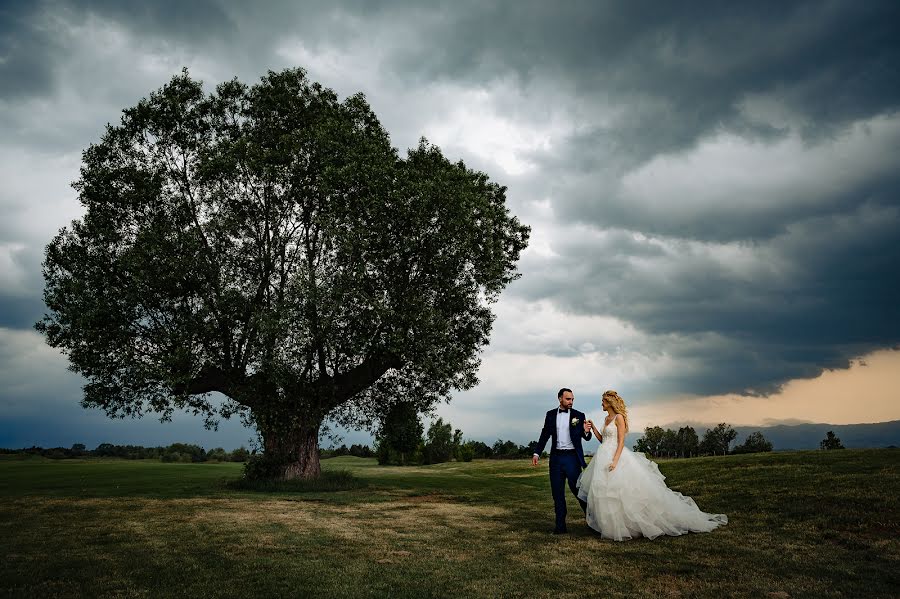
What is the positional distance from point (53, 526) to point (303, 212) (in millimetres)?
18614

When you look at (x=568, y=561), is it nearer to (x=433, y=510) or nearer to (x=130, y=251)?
(x=433, y=510)

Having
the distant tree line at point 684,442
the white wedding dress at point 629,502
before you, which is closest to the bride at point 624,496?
the white wedding dress at point 629,502

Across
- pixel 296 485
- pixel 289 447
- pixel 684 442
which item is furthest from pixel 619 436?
pixel 684 442

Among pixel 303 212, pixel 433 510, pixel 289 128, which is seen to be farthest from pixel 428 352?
pixel 289 128

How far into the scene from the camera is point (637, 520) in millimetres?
14008

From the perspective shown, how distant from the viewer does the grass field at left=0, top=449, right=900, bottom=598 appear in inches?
391

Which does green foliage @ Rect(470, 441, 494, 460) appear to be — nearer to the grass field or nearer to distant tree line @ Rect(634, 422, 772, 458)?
distant tree line @ Rect(634, 422, 772, 458)

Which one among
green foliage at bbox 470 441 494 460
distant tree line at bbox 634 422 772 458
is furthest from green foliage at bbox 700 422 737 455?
green foliage at bbox 470 441 494 460

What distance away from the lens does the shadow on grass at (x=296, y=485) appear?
28406 mm

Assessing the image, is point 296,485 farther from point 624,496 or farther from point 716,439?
point 716,439

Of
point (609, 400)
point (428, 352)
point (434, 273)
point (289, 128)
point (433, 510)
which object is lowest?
point (433, 510)

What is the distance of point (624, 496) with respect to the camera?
46.8 feet

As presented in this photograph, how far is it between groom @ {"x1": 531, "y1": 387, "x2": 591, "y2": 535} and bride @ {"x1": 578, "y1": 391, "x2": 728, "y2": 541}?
0.33 metres

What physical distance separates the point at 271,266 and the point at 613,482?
73.6ft
